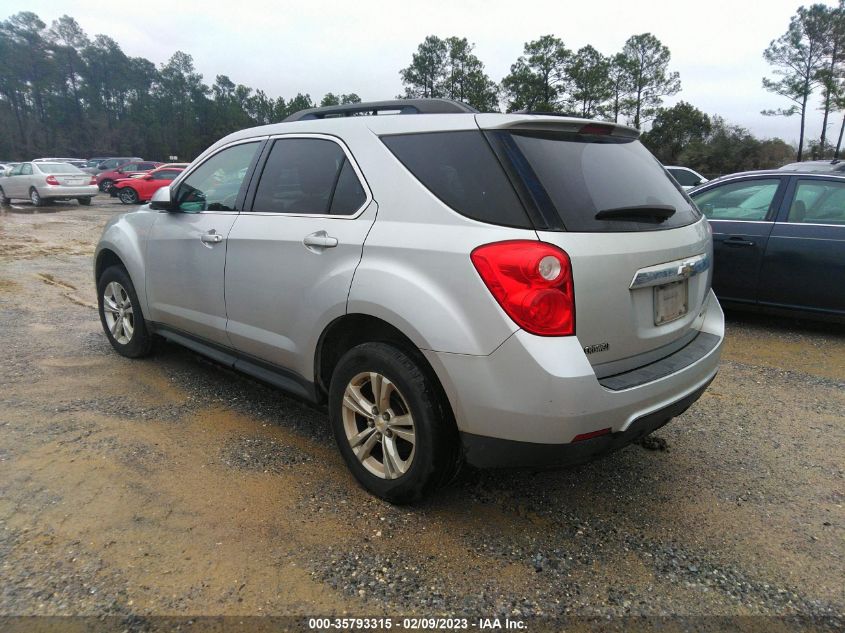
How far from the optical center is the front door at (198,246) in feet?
11.3

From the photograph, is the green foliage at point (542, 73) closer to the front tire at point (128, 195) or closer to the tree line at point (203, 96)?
the tree line at point (203, 96)

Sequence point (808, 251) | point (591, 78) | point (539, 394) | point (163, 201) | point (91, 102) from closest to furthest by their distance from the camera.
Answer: point (539, 394) < point (163, 201) < point (808, 251) < point (591, 78) < point (91, 102)

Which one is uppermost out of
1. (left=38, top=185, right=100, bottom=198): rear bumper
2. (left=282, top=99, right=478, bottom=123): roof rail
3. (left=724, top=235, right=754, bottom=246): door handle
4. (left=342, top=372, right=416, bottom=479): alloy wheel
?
(left=282, top=99, right=478, bottom=123): roof rail

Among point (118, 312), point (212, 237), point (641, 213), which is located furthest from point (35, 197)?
point (641, 213)

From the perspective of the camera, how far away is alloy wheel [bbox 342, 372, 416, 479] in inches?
98.9

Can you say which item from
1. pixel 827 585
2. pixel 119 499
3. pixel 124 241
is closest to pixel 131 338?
pixel 124 241

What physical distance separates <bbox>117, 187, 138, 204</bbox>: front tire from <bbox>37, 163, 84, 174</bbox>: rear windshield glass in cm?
181

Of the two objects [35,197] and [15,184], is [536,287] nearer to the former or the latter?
[35,197]

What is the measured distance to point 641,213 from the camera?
2477 millimetres

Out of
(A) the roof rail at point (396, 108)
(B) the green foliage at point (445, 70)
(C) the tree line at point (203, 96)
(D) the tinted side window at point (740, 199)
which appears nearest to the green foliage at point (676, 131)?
(C) the tree line at point (203, 96)

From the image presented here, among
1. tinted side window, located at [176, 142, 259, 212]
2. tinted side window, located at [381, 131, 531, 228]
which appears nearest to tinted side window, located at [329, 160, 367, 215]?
tinted side window, located at [381, 131, 531, 228]

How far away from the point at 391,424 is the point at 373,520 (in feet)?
1.44

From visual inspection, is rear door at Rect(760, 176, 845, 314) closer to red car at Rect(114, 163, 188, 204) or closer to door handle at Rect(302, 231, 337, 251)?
door handle at Rect(302, 231, 337, 251)

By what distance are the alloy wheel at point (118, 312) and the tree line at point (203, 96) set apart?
138 ft
